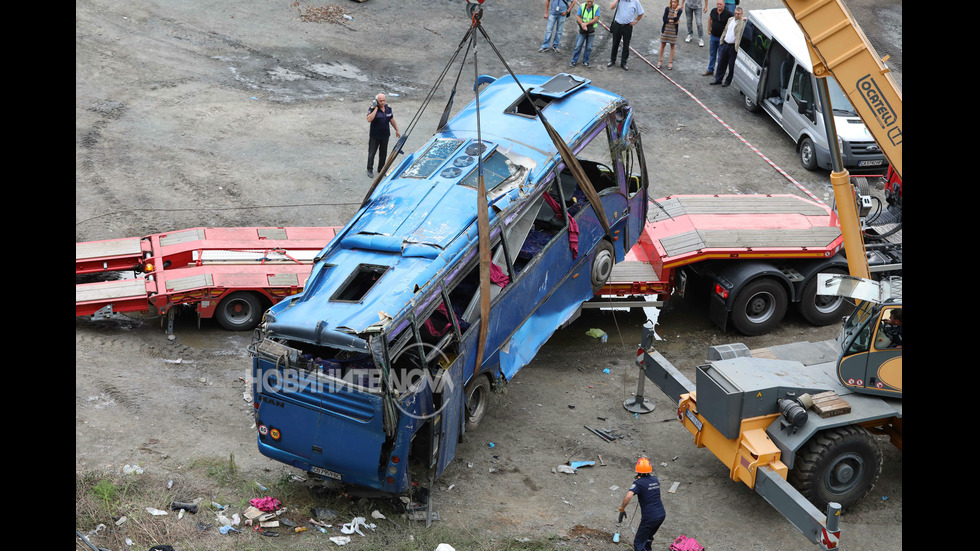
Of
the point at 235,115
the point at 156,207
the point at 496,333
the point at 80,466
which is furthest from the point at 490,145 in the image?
the point at 235,115

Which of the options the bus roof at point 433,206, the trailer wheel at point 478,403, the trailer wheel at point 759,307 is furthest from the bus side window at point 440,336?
the trailer wheel at point 759,307

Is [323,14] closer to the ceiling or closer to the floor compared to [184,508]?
closer to the ceiling

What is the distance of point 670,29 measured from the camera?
2136 centimetres

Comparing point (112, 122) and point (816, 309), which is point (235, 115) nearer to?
point (112, 122)

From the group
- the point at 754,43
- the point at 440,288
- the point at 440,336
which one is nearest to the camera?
the point at 440,288

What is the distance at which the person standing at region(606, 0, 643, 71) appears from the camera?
20875 millimetres

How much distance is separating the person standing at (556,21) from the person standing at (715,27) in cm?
334

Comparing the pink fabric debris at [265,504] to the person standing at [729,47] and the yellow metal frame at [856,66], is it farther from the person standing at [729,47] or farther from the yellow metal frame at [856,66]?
the person standing at [729,47]

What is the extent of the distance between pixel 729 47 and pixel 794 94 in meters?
2.90

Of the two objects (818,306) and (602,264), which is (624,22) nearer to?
(818,306)

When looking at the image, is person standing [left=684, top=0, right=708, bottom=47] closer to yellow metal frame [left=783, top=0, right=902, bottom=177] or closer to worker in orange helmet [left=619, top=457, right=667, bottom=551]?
yellow metal frame [left=783, top=0, right=902, bottom=177]

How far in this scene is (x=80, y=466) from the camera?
9578 mm

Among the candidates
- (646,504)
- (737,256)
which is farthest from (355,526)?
(737,256)

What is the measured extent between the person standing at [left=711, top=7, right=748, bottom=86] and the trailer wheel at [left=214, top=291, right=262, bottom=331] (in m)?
12.6
